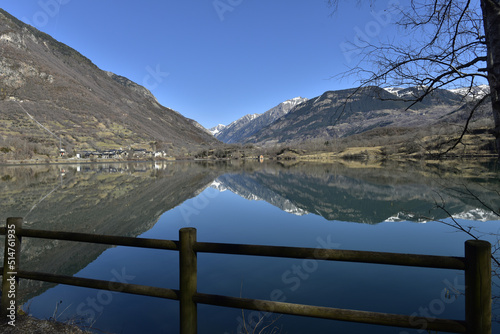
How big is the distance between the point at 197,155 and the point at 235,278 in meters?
166

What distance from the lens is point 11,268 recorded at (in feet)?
13.7

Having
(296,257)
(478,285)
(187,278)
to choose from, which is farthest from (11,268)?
(478,285)

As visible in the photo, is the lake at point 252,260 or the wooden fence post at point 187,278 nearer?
the wooden fence post at point 187,278

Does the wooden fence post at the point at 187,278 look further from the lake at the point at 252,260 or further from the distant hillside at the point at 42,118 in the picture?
the distant hillside at the point at 42,118

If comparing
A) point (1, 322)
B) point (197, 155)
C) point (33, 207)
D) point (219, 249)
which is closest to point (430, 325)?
point (219, 249)

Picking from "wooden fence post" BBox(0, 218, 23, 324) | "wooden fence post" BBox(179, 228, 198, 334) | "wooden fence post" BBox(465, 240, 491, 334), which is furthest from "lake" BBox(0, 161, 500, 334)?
"wooden fence post" BBox(179, 228, 198, 334)

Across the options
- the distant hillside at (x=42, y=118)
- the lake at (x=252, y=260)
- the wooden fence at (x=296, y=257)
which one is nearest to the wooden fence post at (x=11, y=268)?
the wooden fence at (x=296, y=257)

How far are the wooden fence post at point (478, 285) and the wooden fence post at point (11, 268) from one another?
18.4 feet

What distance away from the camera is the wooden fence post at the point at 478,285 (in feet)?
8.02

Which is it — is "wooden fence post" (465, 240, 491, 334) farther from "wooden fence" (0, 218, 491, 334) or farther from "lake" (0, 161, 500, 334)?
"lake" (0, 161, 500, 334)

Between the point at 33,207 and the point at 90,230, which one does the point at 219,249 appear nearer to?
the point at 90,230

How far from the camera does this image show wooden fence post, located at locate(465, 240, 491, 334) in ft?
8.02

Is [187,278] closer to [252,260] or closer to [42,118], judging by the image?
[252,260]

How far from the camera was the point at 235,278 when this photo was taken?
8.84 metres
